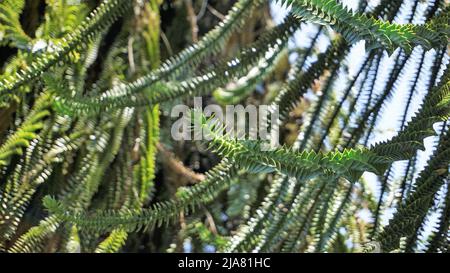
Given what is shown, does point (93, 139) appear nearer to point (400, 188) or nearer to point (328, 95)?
point (328, 95)

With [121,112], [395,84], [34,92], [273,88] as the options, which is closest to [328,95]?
[395,84]

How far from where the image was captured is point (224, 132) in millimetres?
1366

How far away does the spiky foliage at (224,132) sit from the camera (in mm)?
934

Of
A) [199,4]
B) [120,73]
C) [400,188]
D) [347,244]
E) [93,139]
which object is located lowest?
[347,244]

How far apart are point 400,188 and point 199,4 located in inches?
40.8

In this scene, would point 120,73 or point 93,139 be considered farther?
point 120,73

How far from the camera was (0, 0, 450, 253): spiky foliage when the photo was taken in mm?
934

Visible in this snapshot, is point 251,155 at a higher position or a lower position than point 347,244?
higher

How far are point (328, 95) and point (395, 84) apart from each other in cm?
14

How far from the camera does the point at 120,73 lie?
160 centimetres

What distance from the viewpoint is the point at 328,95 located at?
1.35m

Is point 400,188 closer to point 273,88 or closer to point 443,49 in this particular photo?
point 443,49

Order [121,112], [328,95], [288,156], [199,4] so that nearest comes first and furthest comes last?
1. [288,156]
2. [328,95]
3. [121,112]
4. [199,4]
